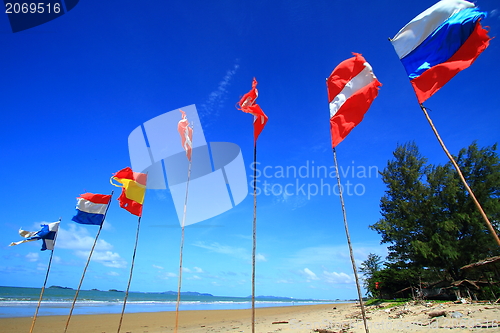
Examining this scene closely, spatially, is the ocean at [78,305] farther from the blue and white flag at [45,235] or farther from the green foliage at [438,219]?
the green foliage at [438,219]

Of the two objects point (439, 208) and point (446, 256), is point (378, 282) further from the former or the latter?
point (439, 208)

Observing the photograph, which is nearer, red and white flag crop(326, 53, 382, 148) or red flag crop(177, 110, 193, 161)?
red and white flag crop(326, 53, 382, 148)

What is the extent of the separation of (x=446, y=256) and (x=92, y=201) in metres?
24.3

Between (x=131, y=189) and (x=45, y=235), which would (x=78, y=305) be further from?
(x=131, y=189)

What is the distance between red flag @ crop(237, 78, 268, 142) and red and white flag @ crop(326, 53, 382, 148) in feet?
6.69

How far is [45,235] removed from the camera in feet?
38.7

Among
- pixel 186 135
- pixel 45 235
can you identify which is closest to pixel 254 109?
pixel 186 135

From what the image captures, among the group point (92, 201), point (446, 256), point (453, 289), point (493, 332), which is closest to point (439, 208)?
point (446, 256)

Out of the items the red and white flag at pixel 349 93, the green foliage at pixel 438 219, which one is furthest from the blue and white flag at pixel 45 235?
the green foliage at pixel 438 219

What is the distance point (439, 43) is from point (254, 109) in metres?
4.68

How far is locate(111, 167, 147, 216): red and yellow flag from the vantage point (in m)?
10.9

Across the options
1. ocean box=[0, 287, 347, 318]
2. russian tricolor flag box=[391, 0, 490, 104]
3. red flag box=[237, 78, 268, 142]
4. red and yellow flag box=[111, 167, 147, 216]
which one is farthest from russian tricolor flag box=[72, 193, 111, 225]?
ocean box=[0, 287, 347, 318]

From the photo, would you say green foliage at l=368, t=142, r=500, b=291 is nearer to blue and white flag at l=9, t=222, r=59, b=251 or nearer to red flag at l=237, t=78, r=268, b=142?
red flag at l=237, t=78, r=268, b=142

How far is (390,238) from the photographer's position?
23.1 metres
